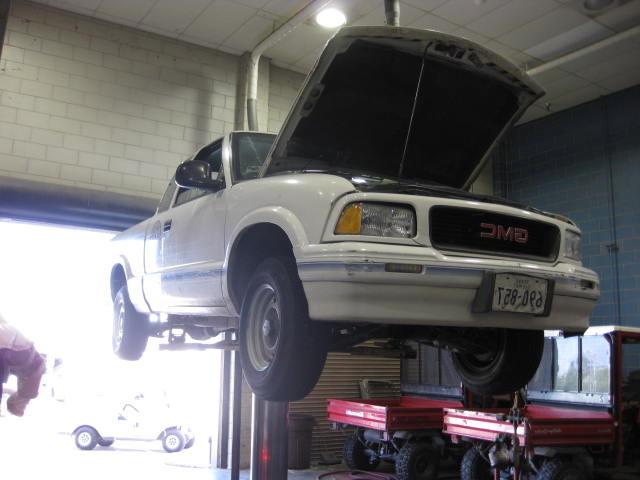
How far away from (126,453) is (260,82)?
6.06 metres

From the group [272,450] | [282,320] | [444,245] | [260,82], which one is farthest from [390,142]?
[260,82]

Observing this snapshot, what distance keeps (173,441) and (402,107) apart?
26.6ft

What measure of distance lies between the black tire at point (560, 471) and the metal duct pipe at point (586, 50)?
17.5 feet

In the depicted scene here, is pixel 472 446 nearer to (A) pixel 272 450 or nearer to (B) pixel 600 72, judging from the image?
(A) pixel 272 450

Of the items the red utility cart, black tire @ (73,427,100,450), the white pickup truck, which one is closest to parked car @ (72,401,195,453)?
black tire @ (73,427,100,450)

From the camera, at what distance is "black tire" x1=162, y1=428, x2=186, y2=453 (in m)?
10.1

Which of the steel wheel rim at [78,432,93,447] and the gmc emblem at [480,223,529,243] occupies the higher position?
the gmc emblem at [480,223,529,243]

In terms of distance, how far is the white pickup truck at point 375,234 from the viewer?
8.29 ft

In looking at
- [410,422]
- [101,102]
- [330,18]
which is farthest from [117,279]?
[330,18]

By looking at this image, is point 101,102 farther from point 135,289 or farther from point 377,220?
point 377,220

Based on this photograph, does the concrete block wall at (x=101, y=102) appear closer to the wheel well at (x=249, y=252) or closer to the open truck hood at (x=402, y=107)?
the open truck hood at (x=402, y=107)

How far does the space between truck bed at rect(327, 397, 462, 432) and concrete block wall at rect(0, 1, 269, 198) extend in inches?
152

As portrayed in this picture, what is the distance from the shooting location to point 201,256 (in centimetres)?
345

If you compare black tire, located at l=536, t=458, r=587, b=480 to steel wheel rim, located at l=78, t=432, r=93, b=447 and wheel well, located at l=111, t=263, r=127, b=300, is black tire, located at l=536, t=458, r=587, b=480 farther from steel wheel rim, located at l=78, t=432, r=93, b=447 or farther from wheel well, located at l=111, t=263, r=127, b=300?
steel wheel rim, located at l=78, t=432, r=93, b=447
